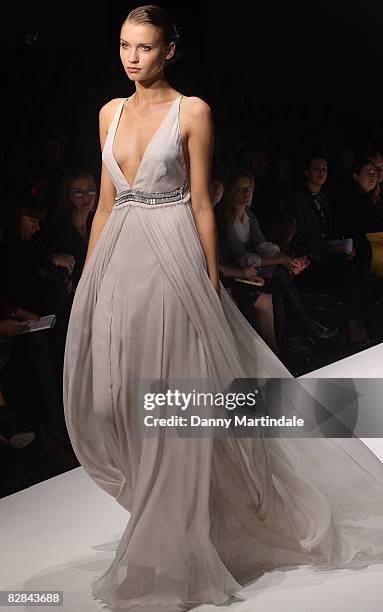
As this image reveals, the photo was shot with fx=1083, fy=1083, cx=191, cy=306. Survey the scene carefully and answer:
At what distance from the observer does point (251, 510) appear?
3.62 metres

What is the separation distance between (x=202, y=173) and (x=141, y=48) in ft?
1.41

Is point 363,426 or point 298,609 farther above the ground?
point 298,609

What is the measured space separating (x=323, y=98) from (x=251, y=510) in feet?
12.9

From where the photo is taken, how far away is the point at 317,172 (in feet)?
23.2

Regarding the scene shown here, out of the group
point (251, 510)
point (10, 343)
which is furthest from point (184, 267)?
point (10, 343)

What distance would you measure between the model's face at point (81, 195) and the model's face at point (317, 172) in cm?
239

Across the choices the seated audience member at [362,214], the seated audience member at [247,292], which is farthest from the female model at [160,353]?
the seated audience member at [362,214]

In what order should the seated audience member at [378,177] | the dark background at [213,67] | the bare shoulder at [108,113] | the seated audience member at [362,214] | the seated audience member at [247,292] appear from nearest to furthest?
the bare shoulder at [108,113] → the dark background at [213,67] → the seated audience member at [247,292] → the seated audience member at [362,214] → the seated audience member at [378,177]

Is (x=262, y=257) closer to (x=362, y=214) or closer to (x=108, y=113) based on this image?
(x=362, y=214)

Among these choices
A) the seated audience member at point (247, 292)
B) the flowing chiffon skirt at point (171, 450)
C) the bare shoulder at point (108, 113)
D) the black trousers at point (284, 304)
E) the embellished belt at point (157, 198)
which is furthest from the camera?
the black trousers at point (284, 304)

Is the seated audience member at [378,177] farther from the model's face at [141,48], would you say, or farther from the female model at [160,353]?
the model's face at [141,48]

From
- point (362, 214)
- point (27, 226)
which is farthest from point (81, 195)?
point (362, 214)

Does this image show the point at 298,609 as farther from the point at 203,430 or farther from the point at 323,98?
the point at 323,98

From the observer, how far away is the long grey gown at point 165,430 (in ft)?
10.9
